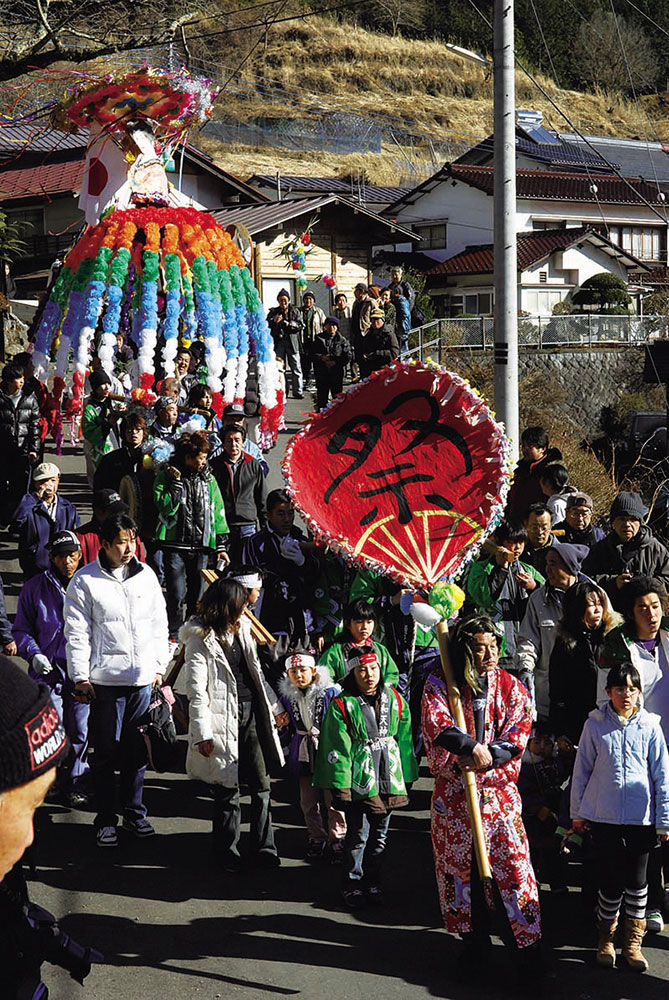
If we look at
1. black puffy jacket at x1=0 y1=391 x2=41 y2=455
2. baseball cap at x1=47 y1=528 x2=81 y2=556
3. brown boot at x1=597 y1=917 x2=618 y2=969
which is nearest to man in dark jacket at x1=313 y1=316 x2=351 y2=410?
black puffy jacket at x1=0 y1=391 x2=41 y2=455

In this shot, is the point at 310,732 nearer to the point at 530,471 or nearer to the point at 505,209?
the point at 530,471

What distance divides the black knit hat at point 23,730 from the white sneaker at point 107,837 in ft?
14.6

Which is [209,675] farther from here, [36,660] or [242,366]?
[242,366]

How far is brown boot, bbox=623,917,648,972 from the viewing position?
5.18 metres

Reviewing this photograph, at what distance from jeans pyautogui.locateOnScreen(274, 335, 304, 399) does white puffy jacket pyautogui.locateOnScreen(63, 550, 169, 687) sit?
13785 millimetres

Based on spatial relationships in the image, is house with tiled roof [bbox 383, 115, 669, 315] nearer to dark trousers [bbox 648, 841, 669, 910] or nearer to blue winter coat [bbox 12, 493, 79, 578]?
blue winter coat [bbox 12, 493, 79, 578]

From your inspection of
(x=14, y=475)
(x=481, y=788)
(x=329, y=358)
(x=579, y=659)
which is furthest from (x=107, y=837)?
(x=329, y=358)

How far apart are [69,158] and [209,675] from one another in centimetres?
2624

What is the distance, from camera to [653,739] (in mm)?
5316

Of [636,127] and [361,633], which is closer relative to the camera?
[361,633]

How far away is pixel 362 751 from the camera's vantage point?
5.80 metres

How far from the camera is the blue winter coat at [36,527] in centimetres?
845

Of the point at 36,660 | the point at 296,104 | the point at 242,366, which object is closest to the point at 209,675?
the point at 36,660

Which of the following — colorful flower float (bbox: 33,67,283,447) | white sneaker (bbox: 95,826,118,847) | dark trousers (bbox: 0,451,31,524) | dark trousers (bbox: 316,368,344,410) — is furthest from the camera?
dark trousers (bbox: 316,368,344,410)
